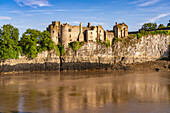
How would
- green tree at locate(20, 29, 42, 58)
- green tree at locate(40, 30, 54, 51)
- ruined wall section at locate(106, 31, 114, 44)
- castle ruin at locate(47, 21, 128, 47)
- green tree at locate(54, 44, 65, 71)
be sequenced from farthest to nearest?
ruined wall section at locate(106, 31, 114, 44)
castle ruin at locate(47, 21, 128, 47)
green tree at locate(54, 44, 65, 71)
green tree at locate(40, 30, 54, 51)
green tree at locate(20, 29, 42, 58)

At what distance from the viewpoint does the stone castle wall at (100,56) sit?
4641 cm

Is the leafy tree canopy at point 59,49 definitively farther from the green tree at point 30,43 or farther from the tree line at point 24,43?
the green tree at point 30,43

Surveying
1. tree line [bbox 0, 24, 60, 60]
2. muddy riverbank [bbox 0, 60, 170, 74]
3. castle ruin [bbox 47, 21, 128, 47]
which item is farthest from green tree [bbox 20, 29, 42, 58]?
castle ruin [bbox 47, 21, 128, 47]

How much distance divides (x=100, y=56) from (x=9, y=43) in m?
24.4

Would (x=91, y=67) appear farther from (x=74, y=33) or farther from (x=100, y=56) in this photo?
(x=74, y=33)

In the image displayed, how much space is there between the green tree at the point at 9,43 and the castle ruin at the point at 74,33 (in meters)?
10.2

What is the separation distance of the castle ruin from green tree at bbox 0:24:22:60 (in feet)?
33.3

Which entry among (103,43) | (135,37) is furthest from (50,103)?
(135,37)

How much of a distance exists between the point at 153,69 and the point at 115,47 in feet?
43.8

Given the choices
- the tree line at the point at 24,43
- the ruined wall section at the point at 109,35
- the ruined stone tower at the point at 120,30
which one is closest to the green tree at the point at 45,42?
the tree line at the point at 24,43

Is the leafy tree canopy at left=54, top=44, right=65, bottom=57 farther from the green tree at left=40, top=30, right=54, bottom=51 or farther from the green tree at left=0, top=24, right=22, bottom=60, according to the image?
the green tree at left=0, top=24, right=22, bottom=60

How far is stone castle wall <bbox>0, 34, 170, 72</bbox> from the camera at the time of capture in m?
46.4

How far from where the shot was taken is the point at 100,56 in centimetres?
5375

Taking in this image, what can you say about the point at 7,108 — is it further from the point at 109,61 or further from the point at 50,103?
the point at 109,61
